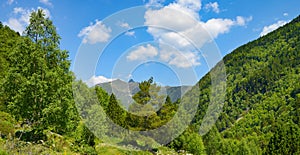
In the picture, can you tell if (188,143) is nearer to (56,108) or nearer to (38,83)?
(56,108)

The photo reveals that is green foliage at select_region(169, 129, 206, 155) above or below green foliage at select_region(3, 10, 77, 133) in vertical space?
below

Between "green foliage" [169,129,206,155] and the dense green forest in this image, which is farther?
"green foliage" [169,129,206,155]

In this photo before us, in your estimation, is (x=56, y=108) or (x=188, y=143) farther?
(x=188, y=143)

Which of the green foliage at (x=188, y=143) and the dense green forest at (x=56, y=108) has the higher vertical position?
the dense green forest at (x=56, y=108)

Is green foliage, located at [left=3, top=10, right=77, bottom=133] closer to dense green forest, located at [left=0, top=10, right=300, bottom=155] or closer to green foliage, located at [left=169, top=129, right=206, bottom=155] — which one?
dense green forest, located at [left=0, top=10, right=300, bottom=155]

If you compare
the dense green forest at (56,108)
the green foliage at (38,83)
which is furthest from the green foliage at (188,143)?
the green foliage at (38,83)

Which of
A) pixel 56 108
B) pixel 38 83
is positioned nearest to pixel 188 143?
pixel 56 108

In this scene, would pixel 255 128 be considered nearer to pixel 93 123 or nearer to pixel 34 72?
pixel 93 123

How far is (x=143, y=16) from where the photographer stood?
17.1 metres

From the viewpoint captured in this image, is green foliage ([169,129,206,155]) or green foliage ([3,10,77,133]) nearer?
green foliage ([3,10,77,133])

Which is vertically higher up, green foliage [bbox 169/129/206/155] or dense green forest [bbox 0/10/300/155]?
dense green forest [bbox 0/10/300/155]

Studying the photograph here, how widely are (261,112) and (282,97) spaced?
17755 millimetres

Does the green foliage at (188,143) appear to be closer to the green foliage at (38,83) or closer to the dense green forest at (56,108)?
the dense green forest at (56,108)

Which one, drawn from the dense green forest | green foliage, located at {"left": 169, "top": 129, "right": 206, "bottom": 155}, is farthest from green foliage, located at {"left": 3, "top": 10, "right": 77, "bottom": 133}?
green foliage, located at {"left": 169, "top": 129, "right": 206, "bottom": 155}
